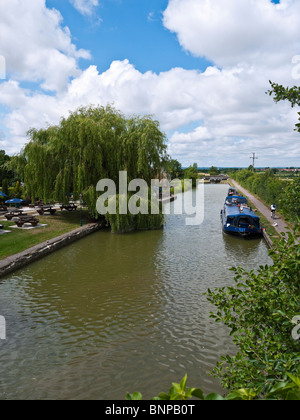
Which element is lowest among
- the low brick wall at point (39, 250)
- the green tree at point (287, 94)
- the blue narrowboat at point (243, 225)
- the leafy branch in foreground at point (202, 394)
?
the low brick wall at point (39, 250)

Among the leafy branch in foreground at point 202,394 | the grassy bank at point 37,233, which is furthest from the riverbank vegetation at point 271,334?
the grassy bank at point 37,233

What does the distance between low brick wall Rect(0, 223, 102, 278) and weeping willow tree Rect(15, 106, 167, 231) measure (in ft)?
8.31

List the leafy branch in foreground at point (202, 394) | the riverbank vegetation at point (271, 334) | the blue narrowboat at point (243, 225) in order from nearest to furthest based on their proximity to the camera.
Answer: the leafy branch in foreground at point (202, 394) → the riverbank vegetation at point (271, 334) → the blue narrowboat at point (243, 225)

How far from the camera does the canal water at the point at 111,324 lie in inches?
262

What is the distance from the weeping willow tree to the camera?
23.0m

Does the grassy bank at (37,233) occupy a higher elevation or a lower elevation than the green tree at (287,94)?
lower

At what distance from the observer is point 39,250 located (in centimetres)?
1636

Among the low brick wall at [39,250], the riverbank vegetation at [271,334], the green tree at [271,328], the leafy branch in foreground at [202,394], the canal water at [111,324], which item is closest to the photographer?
the leafy branch in foreground at [202,394]

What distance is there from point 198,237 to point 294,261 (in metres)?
17.9

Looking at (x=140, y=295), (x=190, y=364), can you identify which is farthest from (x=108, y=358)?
(x=140, y=295)

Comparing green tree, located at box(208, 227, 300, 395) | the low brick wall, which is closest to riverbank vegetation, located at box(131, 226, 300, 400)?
green tree, located at box(208, 227, 300, 395)

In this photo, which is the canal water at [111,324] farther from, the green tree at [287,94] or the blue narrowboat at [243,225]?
the green tree at [287,94]

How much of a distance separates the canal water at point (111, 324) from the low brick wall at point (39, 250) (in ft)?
1.55

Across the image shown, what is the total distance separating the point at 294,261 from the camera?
346cm
